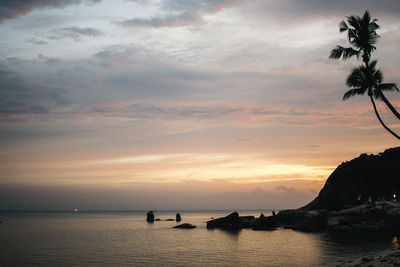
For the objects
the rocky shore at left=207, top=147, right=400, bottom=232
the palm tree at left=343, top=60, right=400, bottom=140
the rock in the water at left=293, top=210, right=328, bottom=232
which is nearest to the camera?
the palm tree at left=343, top=60, right=400, bottom=140

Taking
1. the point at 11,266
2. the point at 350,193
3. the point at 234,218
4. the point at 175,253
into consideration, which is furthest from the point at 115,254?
the point at 350,193

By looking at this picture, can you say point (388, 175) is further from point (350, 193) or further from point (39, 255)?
point (39, 255)

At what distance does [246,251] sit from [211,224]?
56.2 metres

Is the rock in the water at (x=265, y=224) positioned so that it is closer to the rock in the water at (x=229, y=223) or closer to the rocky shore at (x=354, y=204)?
the rocky shore at (x=354, y=204)

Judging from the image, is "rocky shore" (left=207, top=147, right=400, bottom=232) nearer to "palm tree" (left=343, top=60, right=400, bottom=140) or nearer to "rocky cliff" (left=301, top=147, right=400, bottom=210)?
"rocky cliff" (left=301, top=147, right=400, bottom=210)

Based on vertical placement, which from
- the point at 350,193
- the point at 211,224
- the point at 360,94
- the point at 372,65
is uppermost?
the point at 372,65

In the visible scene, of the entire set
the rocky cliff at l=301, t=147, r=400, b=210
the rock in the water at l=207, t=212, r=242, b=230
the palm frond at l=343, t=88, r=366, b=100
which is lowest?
the rock in the water at l=207, t=212, r=242, b=230

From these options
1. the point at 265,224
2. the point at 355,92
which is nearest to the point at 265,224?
the point at 265,224

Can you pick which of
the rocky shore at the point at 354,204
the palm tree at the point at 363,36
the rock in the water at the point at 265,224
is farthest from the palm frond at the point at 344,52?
the rock in the water at the point at 265,224

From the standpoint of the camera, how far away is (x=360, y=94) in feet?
89.6

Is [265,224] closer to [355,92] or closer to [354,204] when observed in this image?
[354,204]

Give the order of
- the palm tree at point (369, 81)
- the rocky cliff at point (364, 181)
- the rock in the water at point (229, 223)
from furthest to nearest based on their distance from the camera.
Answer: the rocky cliff at point (364, 181) < the rock in the water at point (229, 223) < the palm tree at point (369, 81)

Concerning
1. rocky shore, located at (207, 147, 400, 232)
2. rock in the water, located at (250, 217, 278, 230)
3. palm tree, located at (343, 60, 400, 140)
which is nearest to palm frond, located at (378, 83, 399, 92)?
palm tree, located at (343, 60, 400, 140)

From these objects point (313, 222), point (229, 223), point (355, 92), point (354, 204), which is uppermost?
point (355, 92)
